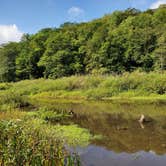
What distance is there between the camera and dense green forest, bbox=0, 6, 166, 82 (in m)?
63.4

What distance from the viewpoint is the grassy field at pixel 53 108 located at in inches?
352

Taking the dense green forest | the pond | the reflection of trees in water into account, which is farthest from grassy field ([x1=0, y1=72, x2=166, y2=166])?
the dense green forest

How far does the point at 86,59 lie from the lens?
227ft

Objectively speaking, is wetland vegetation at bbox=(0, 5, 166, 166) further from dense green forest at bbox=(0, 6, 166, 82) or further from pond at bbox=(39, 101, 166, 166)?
dense green forest at bbox=(0, 6, 166, 82)

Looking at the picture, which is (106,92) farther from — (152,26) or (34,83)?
(152,26)

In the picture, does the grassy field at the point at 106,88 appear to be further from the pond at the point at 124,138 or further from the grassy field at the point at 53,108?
the pond at the point at 124,138

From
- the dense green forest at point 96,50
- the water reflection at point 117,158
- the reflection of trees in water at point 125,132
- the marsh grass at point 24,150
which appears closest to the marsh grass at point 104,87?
the reflection of trees in water at point 125,132

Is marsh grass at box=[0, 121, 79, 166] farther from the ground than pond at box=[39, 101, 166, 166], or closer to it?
farther from the ground

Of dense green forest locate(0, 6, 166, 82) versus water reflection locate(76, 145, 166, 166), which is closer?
water reflection locate(76, 145, 166, 166)

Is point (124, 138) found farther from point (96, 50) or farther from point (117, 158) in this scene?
point (96, 50)

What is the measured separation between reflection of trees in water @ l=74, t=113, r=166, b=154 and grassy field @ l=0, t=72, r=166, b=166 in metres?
1.08

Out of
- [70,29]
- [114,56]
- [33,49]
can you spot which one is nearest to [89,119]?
[114,56]

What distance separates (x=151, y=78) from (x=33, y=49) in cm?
3989

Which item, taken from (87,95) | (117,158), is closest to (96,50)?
(87,95)
